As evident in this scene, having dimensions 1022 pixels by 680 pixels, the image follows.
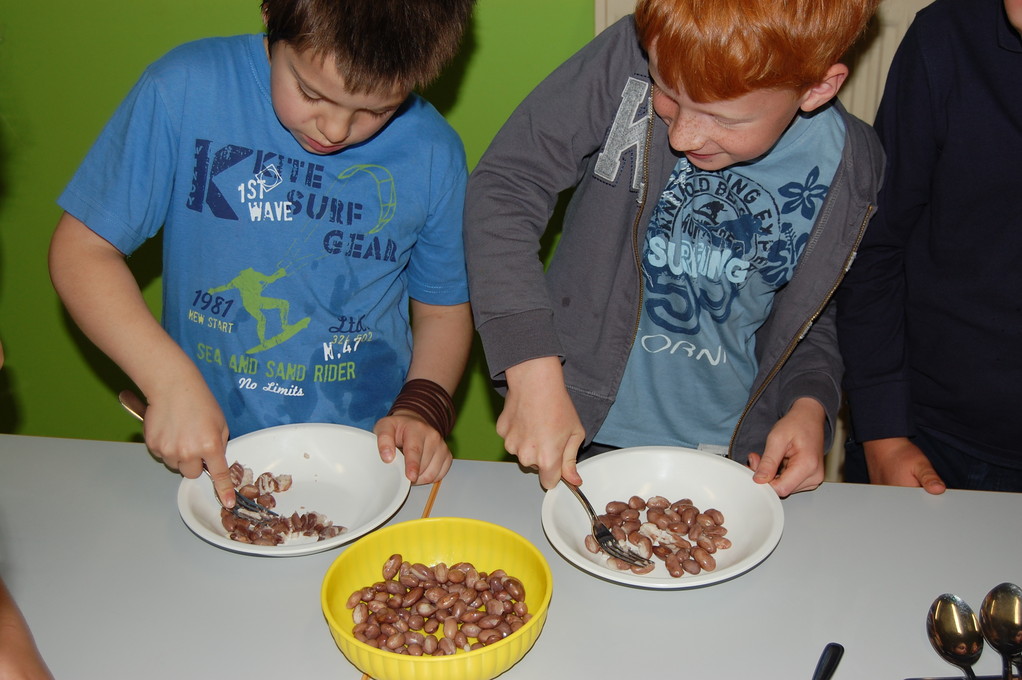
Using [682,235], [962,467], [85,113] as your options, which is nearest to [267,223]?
[682,235]

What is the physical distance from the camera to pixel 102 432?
2156mm

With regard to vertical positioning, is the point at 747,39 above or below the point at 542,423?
above

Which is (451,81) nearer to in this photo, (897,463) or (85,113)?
(85,113)

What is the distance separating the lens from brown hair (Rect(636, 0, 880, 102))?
3.06 ft

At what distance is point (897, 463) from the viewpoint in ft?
4.26

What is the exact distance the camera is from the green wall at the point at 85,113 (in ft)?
5.62

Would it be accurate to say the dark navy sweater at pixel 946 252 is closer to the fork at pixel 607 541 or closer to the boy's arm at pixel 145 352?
the fork at pixel 607 541

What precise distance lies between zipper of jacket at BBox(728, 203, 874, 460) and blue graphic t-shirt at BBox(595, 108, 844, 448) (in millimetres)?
54

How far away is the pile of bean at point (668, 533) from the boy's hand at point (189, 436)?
460 mm

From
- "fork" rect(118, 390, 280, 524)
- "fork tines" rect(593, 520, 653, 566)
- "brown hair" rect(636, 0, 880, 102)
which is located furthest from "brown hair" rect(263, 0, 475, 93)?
"fork tines" rect(593, 520, 653, 566)

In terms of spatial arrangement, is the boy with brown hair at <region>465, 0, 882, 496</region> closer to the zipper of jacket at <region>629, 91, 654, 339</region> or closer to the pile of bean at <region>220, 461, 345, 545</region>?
the zipper of jacket at <region>629, 91, 654, 339</region>

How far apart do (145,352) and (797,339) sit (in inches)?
34.3

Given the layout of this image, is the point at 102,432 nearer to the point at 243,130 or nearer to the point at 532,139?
the point at 243,130

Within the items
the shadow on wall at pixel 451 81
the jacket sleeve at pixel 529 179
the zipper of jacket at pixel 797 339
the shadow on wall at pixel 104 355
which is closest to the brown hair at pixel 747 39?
the jacket sleeve at pixel 529 179
